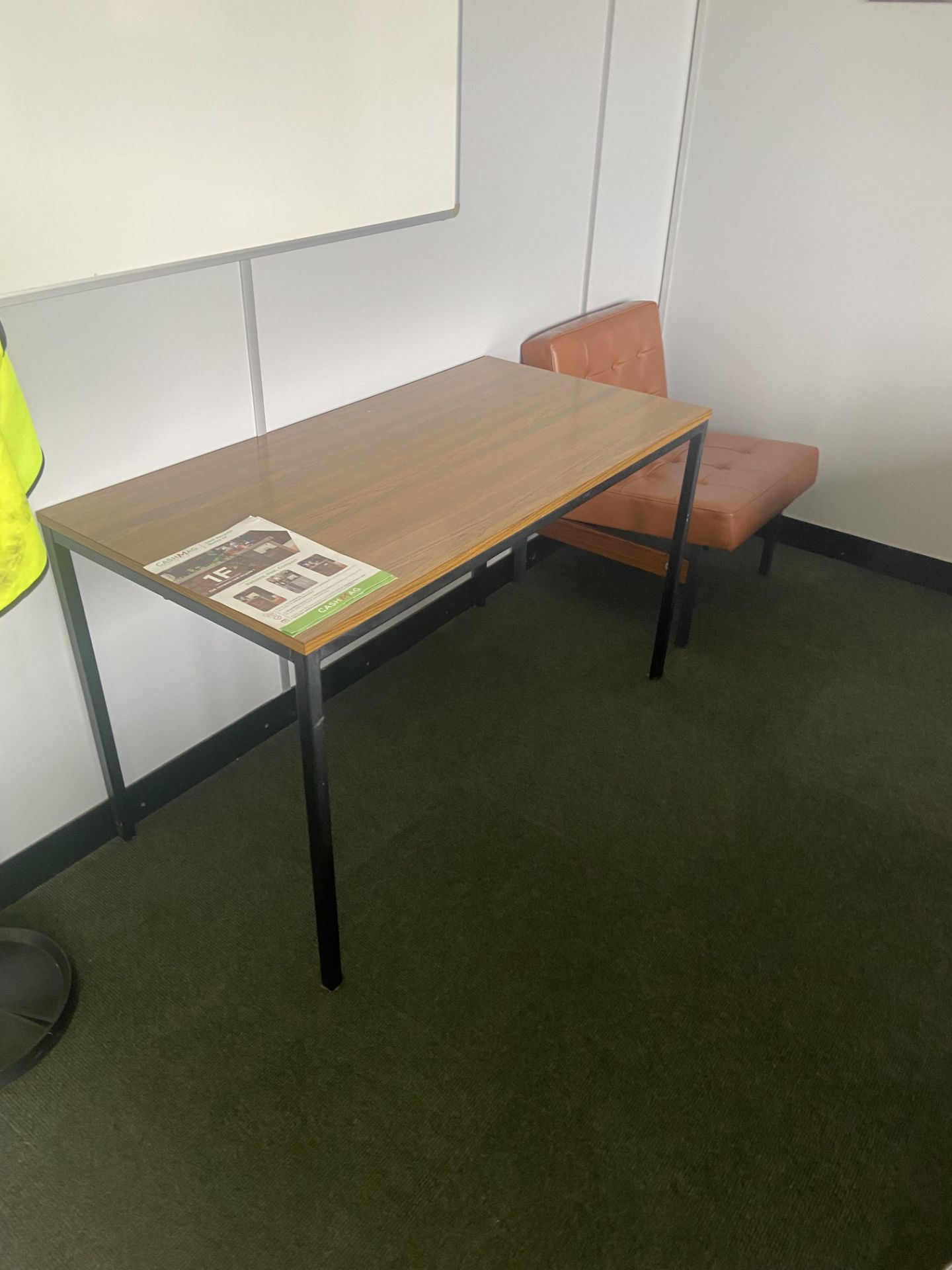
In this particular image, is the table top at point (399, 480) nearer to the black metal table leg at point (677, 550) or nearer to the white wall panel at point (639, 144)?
the black metal table leg at point (677, 550)

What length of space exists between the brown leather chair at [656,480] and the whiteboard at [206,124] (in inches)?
30.5

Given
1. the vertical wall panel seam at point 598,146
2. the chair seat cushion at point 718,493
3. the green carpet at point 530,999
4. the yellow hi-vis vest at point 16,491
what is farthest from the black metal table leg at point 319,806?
the vertical wall panel seam at point 598,146

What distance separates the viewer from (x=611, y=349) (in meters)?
2.84

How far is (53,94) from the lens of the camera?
4.77 feet

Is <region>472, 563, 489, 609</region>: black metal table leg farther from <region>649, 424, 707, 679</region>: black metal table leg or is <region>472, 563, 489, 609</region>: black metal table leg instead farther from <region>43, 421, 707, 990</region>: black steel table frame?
<region>43, 421, 707, 990</region>: black steel table frame

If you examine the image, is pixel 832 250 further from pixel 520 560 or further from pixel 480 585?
pixel 480 585

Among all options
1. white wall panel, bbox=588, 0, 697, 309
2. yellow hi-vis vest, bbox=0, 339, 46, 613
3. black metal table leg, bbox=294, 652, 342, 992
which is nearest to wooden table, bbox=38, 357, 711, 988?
black metal table leg, bbox=294, 652, 342, 992

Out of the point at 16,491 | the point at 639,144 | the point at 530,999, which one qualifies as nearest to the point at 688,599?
the point at 530,999

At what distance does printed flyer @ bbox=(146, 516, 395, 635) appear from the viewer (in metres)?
1.42

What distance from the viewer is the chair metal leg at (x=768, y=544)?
303 centimetres

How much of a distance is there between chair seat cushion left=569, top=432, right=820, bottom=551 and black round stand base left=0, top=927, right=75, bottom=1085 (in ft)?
5.17

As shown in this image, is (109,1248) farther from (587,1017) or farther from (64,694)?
(64,694)

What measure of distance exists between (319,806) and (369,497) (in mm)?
601

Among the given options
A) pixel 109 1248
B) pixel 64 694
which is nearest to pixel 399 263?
pixel 64 694
